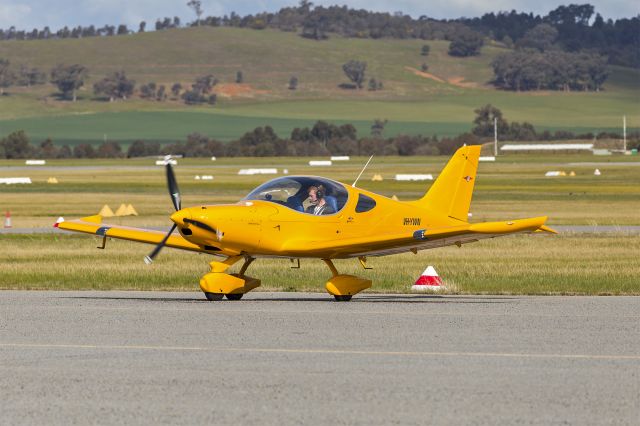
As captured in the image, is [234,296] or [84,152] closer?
[234,296]

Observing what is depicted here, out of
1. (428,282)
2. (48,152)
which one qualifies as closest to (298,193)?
(428,282)

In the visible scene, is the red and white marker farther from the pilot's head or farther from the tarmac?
the pilot's head

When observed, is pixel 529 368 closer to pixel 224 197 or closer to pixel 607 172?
pixel 224 197

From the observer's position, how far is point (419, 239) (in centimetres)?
2156

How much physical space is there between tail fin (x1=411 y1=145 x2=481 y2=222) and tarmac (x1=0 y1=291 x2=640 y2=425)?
9.27 feet

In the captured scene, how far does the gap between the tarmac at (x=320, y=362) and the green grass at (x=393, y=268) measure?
12.1 feet

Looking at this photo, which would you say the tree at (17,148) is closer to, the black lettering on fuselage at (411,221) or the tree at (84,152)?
the tree at (84,152)

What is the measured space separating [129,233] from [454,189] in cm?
547

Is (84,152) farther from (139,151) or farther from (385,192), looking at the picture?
(385,192)

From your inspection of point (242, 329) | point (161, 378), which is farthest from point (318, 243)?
point (161, 378)

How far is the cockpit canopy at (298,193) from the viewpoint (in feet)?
73.0

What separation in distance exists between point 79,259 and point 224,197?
35.5 meters

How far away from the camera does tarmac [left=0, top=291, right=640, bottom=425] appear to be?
38.3ft

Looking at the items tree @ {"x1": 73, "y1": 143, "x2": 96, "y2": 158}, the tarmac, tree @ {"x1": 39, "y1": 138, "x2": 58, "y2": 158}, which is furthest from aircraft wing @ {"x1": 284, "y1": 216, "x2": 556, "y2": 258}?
A: tree @ {"x1": 73, "y1": 143, "x2": 96, "y2": 158}
